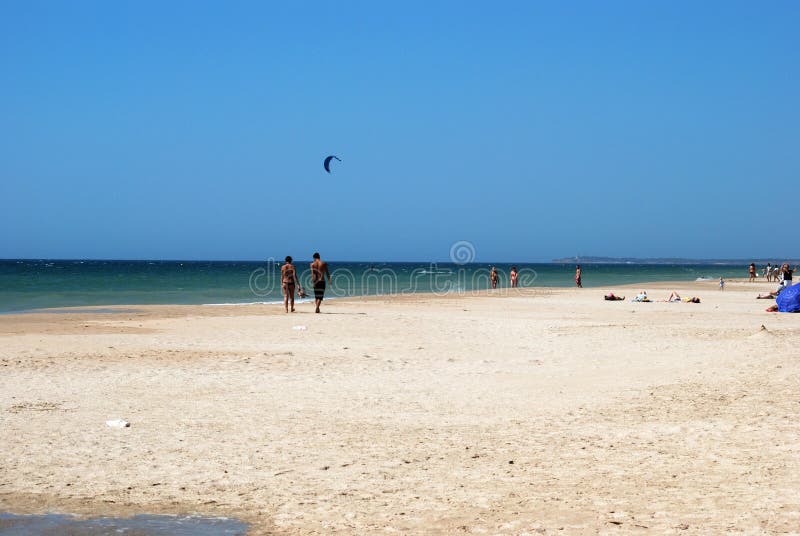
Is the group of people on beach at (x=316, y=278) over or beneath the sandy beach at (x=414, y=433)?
over

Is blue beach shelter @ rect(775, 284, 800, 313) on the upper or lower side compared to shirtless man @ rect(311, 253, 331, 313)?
lower

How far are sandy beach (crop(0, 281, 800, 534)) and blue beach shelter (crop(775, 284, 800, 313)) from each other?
9552 millimetres

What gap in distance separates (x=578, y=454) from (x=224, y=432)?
3402 millimetres

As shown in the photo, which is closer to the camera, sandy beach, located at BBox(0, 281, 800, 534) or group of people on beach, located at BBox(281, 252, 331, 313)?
sandy beach, located at BBox(0, 281, 800, 534)

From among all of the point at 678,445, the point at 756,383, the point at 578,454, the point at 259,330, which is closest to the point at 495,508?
the point at 578,454

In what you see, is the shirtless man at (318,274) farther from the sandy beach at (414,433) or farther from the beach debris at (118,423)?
the beach debris at (118,423)

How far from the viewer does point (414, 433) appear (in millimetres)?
8633

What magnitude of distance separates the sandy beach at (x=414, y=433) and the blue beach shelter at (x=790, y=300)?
9.55m

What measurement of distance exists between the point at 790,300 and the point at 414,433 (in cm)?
2022

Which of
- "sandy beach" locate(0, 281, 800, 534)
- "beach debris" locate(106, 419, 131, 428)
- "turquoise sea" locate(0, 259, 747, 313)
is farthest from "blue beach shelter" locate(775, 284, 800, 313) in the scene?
"beach debris" locate(106, 419, 131, 428)

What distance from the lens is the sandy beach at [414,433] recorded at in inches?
239

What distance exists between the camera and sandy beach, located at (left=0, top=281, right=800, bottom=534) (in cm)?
608

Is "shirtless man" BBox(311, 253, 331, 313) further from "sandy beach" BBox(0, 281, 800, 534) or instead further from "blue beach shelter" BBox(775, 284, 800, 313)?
"blue beach shelter" BBox(775, 284, 800, 313)

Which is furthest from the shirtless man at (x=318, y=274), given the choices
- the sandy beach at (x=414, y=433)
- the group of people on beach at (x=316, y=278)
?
the sandy beach at (x=414, y=433)
